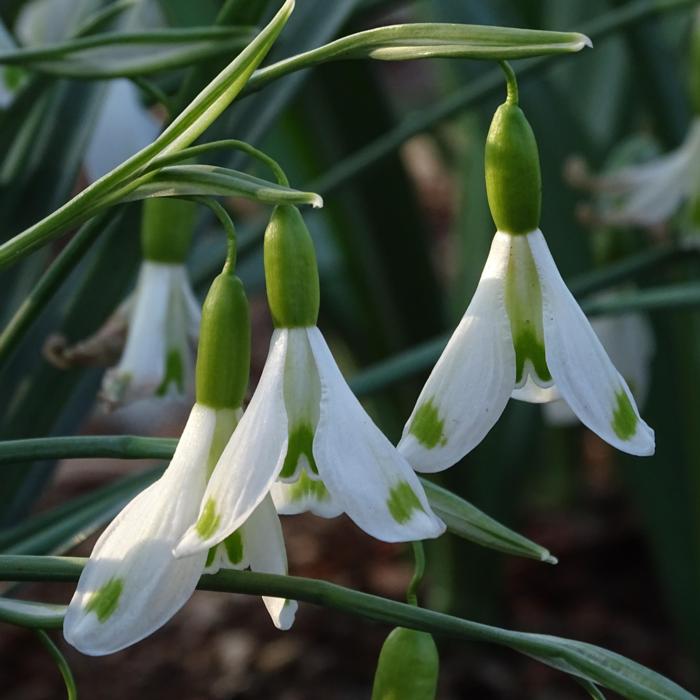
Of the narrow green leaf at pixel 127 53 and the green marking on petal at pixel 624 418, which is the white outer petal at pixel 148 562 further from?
the narrow green leaf at pixel 127 53

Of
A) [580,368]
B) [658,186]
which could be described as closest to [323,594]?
[580,368]

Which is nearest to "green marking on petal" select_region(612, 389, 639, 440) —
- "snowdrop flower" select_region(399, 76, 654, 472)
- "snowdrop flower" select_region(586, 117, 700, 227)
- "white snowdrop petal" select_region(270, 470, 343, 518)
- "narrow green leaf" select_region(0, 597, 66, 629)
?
"snowdrop flower" select_region(399, 76, 654, 472)

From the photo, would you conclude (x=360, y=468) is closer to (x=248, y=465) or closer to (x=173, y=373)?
(x=248, y=465)

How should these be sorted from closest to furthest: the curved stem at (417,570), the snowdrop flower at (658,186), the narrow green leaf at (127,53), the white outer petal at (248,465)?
the white outer petal at (248,465) < the curved stem at (417,570) < the narrow green leaf at (127,53) < the snowdrop flower at (658,186)

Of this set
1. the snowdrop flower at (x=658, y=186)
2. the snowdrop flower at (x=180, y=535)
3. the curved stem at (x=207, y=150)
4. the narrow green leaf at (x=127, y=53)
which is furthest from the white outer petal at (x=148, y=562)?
the snowdrop flower at (x=658, y=186)

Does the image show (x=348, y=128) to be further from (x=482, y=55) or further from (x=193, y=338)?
(x=482, y=55)
